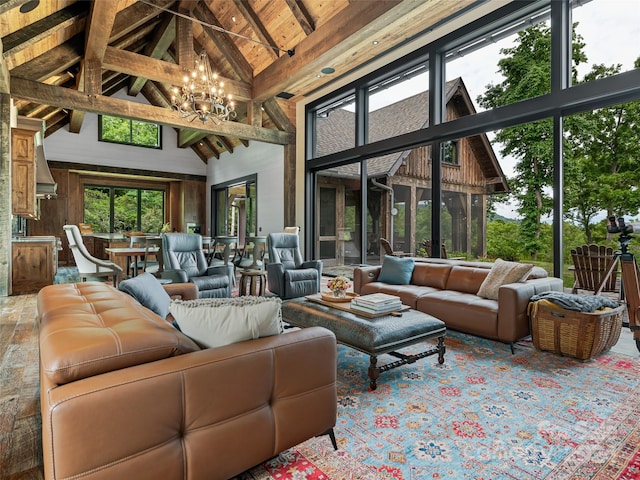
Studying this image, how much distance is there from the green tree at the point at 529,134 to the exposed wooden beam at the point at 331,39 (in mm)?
1516

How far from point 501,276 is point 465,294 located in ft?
1.39

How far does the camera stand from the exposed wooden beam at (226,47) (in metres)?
7.04

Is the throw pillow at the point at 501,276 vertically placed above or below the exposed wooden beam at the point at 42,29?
below

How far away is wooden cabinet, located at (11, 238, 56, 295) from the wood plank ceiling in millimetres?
2248

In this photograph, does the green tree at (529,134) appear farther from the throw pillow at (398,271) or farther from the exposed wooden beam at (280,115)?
the exposed wooden beam at (280,115)

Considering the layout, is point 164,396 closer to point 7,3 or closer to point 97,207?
point 7,3

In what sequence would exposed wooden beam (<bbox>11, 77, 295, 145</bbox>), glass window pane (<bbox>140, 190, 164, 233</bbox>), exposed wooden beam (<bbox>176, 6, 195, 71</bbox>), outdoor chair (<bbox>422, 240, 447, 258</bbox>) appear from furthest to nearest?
glass window pane (<bbox>140, 190, 164, 233</bbox>), exposed wooden beam (<bbox>176, 6, 195, 71</bbox>), exposed wooden beam (<bbox>11, 77, 295, 145</bbox>), outdoor chair (<bbox>422, 240, 447, 258</bbox>)

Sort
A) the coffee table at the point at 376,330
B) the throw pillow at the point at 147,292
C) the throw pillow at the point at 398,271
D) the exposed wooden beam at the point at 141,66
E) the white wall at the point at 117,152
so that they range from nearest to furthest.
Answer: the throw pillow at the point at 147,292 → the coffee table at the point at 376,330 → the throw pillow at the point at 398,271 → the exposed wooden beam at the point at 141,66 → the white wall at the point at 117,152

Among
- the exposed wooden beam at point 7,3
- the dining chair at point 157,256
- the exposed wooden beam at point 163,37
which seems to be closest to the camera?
the exposed wooden beam at point 7,3

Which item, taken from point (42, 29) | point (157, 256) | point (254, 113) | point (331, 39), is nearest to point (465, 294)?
point (331, 39)

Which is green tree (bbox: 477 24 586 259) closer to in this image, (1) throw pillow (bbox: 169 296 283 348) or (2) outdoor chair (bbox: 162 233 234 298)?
(2) outdoor chair (bbox: 162 233 234 298)

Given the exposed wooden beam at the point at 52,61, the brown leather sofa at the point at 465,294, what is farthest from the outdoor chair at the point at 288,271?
the exposed wooden beam at the point at 52,61

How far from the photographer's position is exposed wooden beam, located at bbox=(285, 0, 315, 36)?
553 cm

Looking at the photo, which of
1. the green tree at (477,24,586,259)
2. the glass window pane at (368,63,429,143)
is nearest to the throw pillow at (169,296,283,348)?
the green tree at (477,24,586,259)
